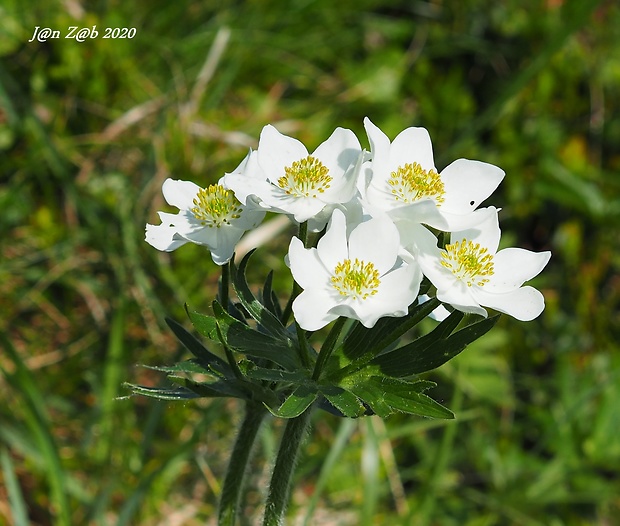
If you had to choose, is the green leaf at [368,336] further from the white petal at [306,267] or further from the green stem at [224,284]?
the green stem at [224,284]

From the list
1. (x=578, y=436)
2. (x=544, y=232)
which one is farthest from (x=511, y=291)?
(x=544, y=232)

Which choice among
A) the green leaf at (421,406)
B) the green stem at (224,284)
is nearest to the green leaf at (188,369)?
the green stem at (224,284)

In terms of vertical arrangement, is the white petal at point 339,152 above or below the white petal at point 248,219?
above

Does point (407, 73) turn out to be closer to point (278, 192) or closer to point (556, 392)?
point (556, 392)

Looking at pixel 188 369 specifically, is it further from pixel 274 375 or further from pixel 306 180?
pixel 306 180

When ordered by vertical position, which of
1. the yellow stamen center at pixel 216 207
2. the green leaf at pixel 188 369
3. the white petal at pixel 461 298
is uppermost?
the yellow stamen center at pixel 216 207

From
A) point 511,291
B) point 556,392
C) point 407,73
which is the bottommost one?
point 511,291

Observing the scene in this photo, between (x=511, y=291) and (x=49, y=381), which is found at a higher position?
(x=49, y=381)
